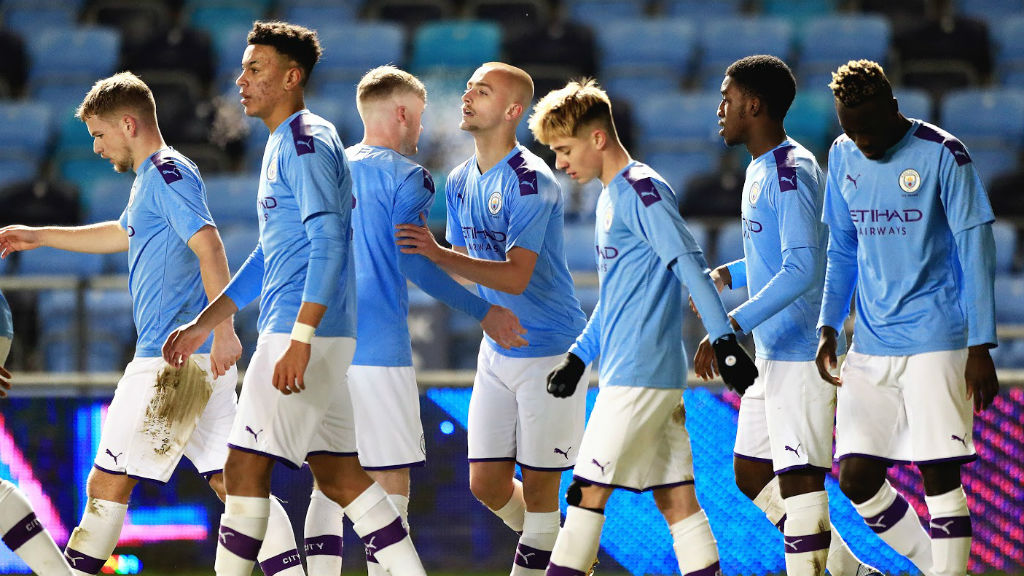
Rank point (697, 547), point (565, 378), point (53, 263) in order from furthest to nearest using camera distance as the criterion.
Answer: point (53, 263), point (565, 378), point (697, 547)

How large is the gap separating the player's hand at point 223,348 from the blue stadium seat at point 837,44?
7055 millimetres

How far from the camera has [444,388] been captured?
6492 millimetres

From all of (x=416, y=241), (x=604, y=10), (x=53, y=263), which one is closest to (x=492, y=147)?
(x=416, y=241)

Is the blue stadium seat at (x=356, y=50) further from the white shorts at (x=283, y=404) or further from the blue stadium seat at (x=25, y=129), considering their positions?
the white shorts at (x=283, y=404)

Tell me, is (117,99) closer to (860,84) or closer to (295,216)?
(295,216)

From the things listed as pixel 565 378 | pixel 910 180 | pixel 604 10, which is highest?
pixel 604 10

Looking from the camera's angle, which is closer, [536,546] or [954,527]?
[954,527]

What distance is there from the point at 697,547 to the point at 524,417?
95cm

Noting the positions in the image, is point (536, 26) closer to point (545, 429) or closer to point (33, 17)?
point (33, 17)

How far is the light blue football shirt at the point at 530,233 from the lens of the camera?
5.05 metres

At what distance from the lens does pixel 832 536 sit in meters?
5.20

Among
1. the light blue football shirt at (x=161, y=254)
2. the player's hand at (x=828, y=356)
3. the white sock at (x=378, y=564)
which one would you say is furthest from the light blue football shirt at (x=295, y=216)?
the player's hand at (x=828, y=356)

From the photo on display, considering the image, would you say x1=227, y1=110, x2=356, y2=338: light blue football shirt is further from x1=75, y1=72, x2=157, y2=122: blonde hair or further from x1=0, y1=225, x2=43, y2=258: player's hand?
x1=0, y1=225, x2=43, y2=258: player's hand

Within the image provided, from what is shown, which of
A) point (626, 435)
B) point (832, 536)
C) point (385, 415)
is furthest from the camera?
point (832, 536)
